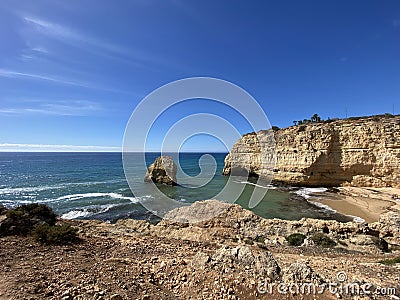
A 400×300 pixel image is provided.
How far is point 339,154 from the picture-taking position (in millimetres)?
Answer: 32781

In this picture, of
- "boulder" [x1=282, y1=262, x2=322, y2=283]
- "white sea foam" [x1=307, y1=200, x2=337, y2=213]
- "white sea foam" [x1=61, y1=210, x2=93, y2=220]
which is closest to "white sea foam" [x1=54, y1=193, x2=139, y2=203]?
"white sea foam" [x1=61, y1=210, x2=93, y2=220]

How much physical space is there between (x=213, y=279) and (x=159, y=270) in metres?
1.71

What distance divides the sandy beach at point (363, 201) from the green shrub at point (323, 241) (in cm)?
1198

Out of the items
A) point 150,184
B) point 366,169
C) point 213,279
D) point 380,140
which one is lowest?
point 150,184

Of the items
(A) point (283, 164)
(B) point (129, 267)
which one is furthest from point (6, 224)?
(A) point (283, 164)

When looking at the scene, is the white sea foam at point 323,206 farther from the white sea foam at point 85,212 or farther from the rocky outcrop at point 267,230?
the white sea foam at point 85,212

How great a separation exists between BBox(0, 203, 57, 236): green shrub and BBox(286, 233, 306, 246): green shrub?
12996 mm

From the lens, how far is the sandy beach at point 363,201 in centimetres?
2173

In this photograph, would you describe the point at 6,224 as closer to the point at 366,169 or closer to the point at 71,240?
the point at 71,240

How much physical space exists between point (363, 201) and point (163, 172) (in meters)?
31.5

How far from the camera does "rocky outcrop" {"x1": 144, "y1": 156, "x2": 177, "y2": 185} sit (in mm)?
40344

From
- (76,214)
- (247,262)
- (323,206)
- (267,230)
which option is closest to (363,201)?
(323,206)

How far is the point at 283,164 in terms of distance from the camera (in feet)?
128

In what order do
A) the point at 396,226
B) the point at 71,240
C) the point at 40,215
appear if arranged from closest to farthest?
the point at 71,240 < the point at 40,215 < the point at 396,226
